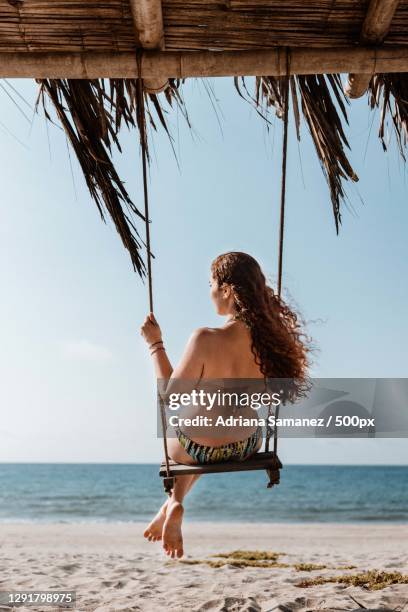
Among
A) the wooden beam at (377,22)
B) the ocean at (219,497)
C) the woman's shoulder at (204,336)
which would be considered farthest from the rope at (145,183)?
the ocean at (219,497)

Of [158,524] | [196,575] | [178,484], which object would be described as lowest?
[196,575]

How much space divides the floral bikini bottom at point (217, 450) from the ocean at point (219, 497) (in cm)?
1588

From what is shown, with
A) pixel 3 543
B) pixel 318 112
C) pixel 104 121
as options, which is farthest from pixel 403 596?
pixel 3 543

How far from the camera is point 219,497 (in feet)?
75.9

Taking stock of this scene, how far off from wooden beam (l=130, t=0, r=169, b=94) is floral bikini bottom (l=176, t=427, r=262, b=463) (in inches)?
52.9

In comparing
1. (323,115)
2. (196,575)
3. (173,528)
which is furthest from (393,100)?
(196,575)

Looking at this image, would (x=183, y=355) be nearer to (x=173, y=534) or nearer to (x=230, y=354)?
(x=230, y=354)

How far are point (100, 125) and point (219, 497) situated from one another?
865 inches

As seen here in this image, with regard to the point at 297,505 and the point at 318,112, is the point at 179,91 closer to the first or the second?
the point at 318,112

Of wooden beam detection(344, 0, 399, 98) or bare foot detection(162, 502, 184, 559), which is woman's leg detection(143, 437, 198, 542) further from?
wooden beam detection(344, 0, 399, 98)

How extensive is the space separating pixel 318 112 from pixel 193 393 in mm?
1249

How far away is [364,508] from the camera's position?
2212 cm

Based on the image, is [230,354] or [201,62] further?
[230,354]

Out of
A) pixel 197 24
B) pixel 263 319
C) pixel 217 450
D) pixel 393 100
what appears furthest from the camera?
pixel 393 100
